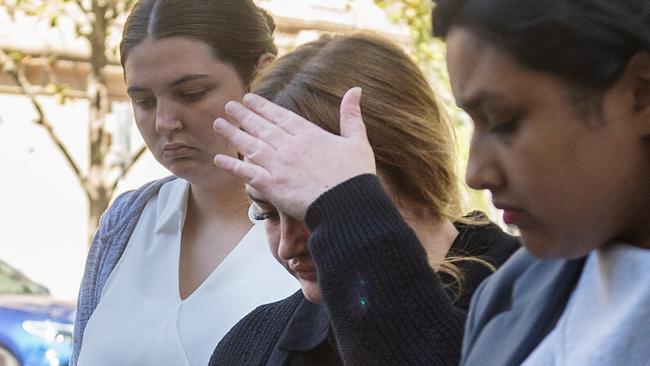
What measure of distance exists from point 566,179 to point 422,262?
52cm

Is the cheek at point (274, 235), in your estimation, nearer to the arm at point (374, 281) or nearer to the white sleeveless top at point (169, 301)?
the arm at point (374, 281)

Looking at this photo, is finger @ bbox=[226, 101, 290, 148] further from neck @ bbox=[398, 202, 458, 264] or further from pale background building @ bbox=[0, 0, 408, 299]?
pale background building @ bbox=[0, 0, 408, 299]

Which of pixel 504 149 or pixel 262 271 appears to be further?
pixel 262 271

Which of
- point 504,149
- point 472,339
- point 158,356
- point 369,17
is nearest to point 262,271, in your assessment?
point 158,356

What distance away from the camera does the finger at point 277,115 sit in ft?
6.20

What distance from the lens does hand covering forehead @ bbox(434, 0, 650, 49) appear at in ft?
4.31

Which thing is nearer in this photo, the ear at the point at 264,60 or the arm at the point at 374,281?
the arm at the point at 374,281

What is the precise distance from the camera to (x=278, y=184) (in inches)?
72.6

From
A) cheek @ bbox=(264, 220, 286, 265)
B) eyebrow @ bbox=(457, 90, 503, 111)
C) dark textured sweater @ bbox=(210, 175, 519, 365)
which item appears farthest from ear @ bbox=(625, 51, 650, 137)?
cheek @ bbox=(264, 220, 286, 265)

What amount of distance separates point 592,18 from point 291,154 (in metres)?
0.62

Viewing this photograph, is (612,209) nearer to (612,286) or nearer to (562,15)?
(612,286)

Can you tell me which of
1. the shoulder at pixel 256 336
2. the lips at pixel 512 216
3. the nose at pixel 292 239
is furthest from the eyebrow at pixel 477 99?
the shoulder at pixel 256 336

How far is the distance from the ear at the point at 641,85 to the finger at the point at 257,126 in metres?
0.66

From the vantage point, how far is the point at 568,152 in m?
1.31
